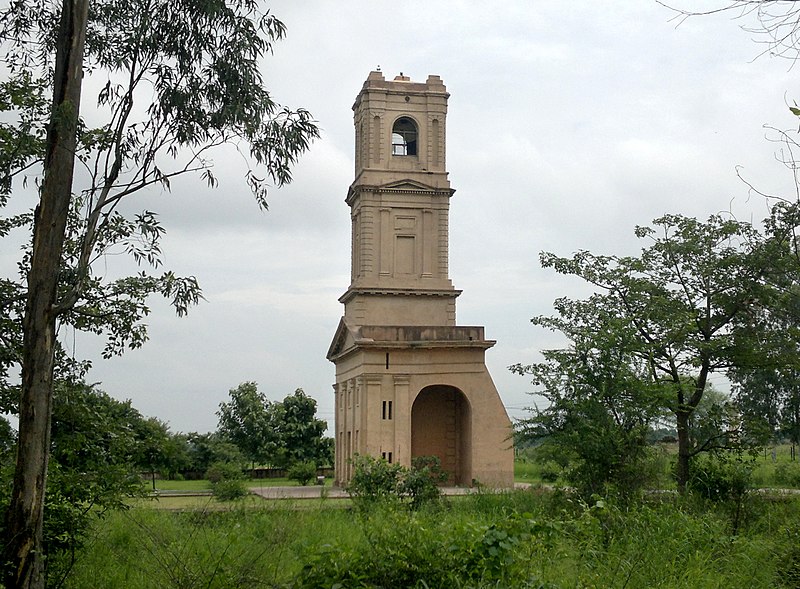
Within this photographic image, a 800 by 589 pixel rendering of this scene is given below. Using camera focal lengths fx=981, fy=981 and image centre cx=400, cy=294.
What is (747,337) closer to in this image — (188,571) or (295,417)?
(188,571)

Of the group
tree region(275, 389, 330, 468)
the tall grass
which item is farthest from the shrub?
tree region(275, 389, 330, 468)

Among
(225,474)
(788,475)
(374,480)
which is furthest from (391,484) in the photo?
(788,475)

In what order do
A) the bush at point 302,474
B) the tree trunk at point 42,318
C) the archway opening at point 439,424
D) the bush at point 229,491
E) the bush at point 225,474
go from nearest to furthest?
the tree trunk at point 42,318
the bush at point 229,491
the bush at point 225,474
the archway opening at point 439,424
the bush at point 302,474

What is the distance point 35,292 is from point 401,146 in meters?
24.3

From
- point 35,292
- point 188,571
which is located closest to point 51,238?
point 35,292

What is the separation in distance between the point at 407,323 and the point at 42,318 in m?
22.4

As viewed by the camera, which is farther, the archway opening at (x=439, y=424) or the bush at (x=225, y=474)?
the archway opening at (x=439, y=424)

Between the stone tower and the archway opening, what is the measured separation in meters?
0.03

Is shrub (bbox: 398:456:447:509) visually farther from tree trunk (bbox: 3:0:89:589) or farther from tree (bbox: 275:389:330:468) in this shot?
tree (bbox: 275:389:330:468)

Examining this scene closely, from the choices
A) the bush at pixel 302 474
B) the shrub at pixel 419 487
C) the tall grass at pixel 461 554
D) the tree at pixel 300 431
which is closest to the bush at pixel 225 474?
the bush at pixel 302 474

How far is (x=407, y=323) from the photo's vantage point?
3328 cm

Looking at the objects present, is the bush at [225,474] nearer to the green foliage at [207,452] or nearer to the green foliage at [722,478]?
the green foliage at [207,452]

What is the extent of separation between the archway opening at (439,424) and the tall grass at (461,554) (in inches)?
645

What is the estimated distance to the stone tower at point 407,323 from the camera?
3081cm
